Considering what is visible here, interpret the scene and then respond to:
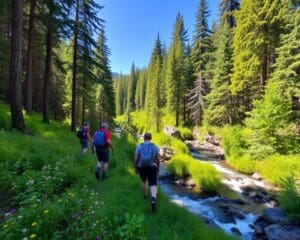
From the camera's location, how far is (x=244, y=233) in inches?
365

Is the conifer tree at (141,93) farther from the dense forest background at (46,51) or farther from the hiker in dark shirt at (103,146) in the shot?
the hiker in dark shirt at (103,146)

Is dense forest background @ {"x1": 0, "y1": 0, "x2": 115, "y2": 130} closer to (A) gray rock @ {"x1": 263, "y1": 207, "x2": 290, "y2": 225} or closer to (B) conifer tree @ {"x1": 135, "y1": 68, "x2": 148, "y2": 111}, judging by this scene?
(A) gray rock @ {"x1": 263, "y1": 207, "x2": 290, "y2": 225}

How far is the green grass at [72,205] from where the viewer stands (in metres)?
3.96

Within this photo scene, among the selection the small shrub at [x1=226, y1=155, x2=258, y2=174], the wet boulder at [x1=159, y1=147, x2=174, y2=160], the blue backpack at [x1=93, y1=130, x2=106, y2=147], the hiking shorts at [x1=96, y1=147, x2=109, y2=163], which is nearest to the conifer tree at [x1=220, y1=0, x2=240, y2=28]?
the wet boulder at [x1=159, y1=147, x2=174, y2=160]

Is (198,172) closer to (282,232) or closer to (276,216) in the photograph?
(276,216)

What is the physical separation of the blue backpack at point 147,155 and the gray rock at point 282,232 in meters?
4.80

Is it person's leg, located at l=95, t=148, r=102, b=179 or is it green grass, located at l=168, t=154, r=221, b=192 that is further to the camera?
green grass, located at l=168, t=154, r=221, b=192

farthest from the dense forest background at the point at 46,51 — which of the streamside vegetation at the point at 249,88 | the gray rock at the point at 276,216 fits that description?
the gray rock at the point at 276,216

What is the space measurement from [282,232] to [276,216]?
5.08 feet

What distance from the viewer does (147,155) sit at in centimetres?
654

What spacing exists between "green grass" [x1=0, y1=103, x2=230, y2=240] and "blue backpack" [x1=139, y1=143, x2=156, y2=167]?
3.09ft

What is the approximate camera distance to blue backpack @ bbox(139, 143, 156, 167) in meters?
6.52

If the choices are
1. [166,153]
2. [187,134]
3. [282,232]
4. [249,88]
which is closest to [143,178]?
[282,232]

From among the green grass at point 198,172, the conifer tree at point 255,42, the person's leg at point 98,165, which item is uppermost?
the conifer tree at point 255,42
